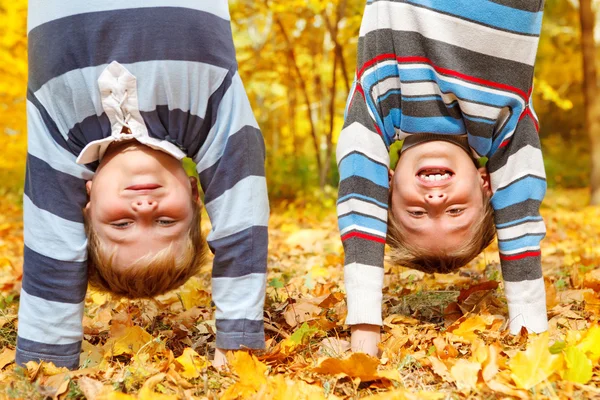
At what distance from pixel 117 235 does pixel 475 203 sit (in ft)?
4.24

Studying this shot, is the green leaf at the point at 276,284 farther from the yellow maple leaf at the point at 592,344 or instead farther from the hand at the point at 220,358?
the yellow maple leaf at the point at 592,344

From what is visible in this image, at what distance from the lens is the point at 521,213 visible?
7.70 ft

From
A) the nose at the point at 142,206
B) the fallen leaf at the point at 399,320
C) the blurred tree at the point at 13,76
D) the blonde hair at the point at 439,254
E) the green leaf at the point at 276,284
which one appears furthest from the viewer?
the blurred tree at the point at 13,76

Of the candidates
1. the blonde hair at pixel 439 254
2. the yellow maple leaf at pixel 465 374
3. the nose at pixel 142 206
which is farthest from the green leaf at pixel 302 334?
the nose at pixel 142 206

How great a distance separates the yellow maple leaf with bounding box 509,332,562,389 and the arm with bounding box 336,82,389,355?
2.00 feet

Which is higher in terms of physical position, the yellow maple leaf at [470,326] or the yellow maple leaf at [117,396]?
the yellow maple leaf at [470,326]

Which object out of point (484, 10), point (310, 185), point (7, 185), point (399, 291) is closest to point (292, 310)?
point (399, 291)

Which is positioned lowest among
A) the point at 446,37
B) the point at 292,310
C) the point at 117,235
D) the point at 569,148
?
the point at 292,310

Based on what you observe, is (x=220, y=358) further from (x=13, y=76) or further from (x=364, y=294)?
(x=13, y=76)

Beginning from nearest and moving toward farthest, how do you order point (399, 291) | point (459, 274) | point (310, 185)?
point (399, 291), point (459, 274), point (310, 185)

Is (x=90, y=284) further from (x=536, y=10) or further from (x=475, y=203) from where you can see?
(x=536, y=10)

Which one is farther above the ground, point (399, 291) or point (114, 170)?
point (114, 170)

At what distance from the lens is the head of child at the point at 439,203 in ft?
7.38

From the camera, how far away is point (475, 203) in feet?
7.48
